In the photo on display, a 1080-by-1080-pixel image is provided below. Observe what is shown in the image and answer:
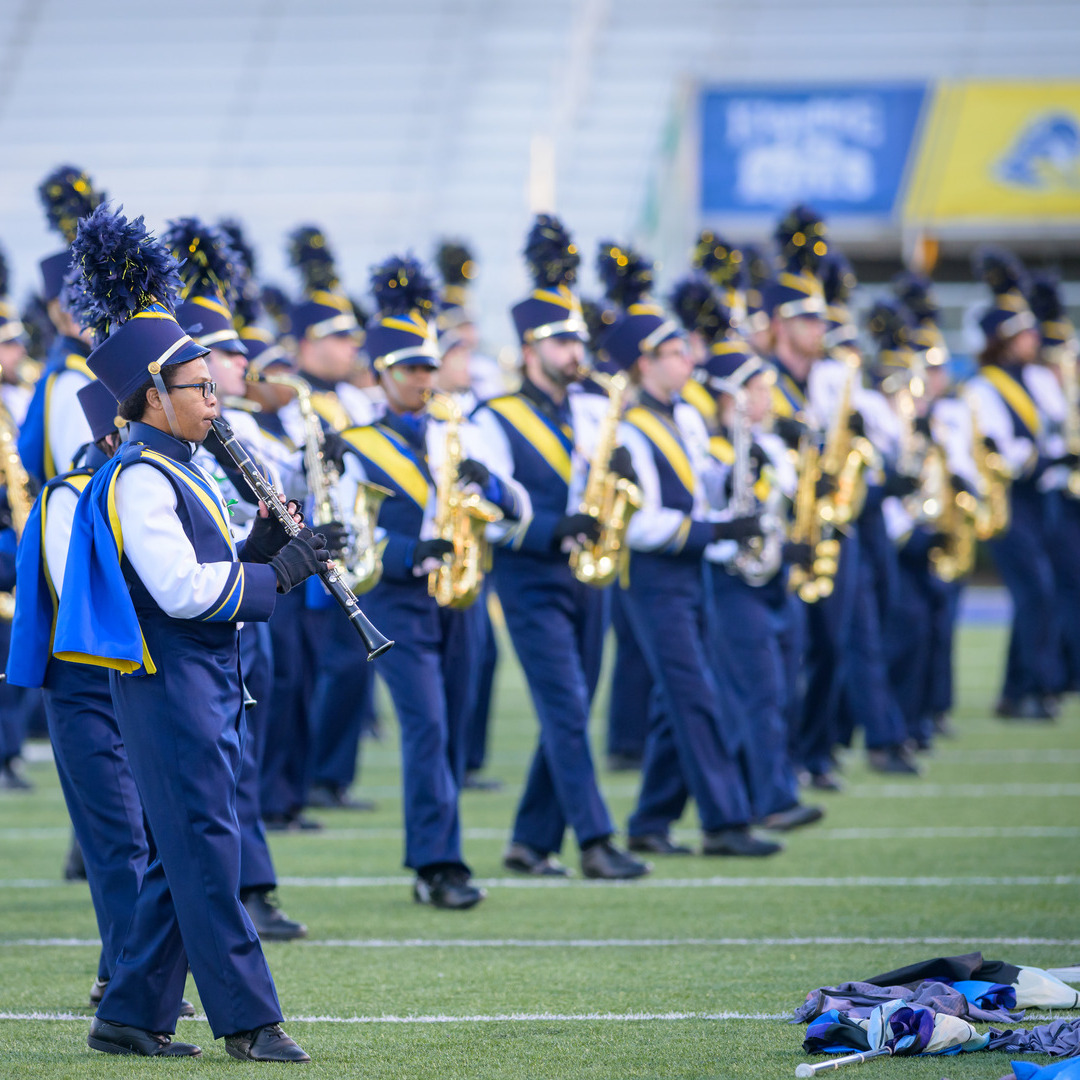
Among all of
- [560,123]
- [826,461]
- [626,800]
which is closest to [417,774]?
[626,800]

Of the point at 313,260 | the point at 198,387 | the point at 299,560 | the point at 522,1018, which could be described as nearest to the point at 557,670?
the point at 522,1018

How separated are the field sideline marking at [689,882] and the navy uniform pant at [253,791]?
989 millimetres

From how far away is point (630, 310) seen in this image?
775 centimetres

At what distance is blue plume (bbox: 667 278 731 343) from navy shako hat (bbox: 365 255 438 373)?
179 centimetres

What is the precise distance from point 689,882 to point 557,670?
88 cm

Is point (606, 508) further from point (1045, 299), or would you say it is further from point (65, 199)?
point (1045, 299)

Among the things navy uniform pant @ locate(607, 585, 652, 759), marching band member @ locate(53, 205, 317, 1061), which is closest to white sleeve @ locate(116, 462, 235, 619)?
marching band member @ locate(53, 205, 317, 1061)

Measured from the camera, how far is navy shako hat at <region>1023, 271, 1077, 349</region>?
1244cm

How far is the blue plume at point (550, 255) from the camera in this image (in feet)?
24.5

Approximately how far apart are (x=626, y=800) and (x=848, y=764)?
176 cm

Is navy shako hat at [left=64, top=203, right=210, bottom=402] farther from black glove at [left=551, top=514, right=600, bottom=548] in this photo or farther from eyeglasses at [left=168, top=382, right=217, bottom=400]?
black glove at [left=551, top=514, right=600, bottom=548]

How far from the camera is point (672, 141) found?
68.9ft

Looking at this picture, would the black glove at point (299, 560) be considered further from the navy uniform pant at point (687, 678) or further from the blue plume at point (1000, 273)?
the blue plume at point (1000, 273)

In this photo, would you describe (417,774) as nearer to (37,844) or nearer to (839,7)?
(37,844)
